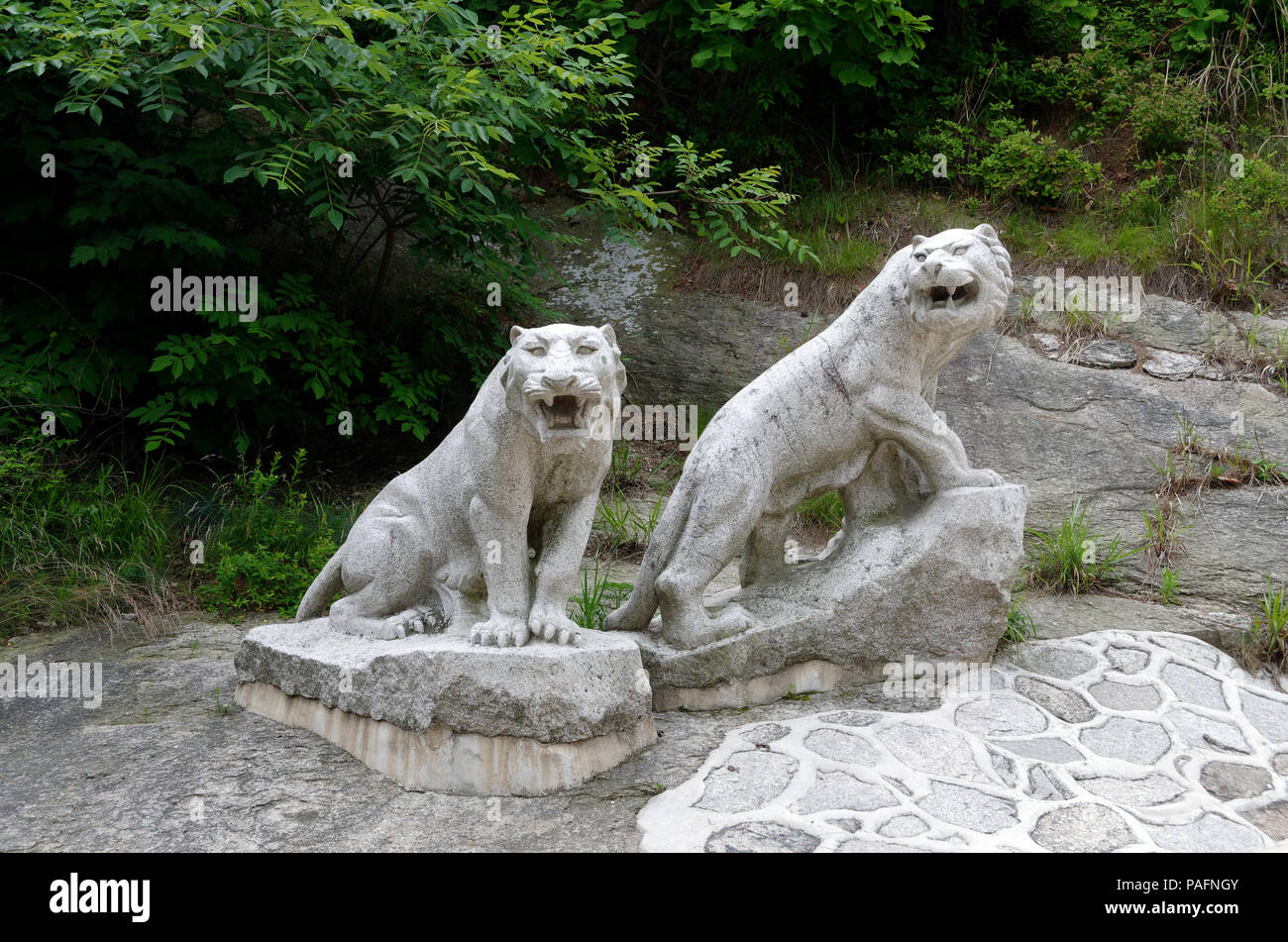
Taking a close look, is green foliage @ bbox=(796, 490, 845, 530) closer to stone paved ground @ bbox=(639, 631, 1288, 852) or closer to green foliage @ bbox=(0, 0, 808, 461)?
green foliage @ bbox=(0, 0, 808, 461)

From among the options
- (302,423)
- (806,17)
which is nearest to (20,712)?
(302,423)

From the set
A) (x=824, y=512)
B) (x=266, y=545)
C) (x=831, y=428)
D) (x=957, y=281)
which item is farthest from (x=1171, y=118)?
(x=266, y=545)

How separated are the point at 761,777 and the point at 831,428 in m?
1.47

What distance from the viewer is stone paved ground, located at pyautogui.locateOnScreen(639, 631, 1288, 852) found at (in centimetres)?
336

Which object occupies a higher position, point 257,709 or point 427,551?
point 427,551

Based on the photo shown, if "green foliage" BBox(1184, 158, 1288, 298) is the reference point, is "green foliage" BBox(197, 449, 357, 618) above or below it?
below

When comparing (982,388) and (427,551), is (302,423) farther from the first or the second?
(982,388)

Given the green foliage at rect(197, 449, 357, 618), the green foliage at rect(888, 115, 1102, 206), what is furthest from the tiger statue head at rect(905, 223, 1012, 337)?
the green foliage at rect(888, 115, 1102, 206)

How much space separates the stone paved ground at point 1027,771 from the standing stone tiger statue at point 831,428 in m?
0.69

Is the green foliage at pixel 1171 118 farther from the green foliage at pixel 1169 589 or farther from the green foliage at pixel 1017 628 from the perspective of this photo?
the green foliage at pixel 1017 628

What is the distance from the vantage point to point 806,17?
8.29 m

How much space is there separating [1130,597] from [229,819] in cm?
450

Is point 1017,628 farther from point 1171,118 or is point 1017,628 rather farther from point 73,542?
point 1171,118

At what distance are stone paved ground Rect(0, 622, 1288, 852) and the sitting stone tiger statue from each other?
0.60 metres
